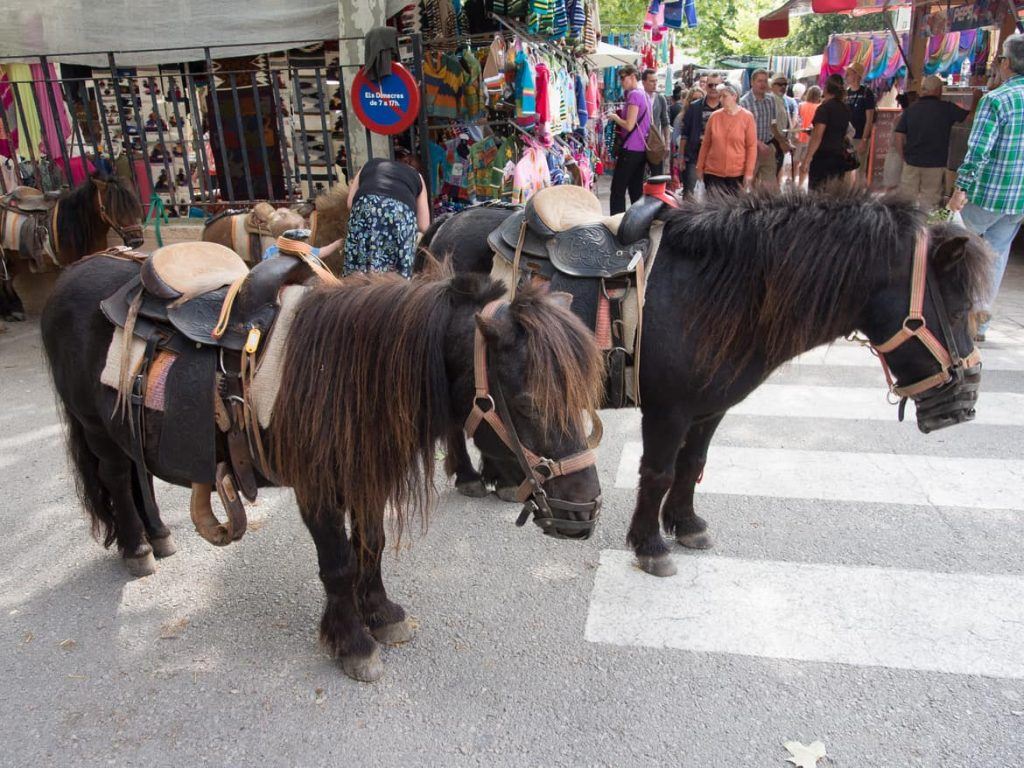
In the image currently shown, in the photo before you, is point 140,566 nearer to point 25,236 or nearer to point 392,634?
point 392,634

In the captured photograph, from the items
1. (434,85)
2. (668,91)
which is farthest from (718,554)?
(668,91)

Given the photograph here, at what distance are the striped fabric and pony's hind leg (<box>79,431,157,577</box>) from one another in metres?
5.91

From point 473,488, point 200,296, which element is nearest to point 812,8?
point 473,488

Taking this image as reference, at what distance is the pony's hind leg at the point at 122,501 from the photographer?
9.15ft

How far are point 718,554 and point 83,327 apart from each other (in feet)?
9.21

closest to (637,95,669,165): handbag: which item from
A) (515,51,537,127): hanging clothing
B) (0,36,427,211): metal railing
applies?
(515,51,537,127): hanging clothing

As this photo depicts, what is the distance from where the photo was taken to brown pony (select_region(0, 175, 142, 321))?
5.88m

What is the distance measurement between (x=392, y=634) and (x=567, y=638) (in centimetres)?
67

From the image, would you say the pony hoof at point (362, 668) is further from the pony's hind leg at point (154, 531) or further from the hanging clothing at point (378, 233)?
the hanging clothing at point (378, 233)

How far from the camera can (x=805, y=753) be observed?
6.74 feet

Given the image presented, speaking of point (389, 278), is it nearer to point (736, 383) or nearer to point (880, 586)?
point (736, 383)

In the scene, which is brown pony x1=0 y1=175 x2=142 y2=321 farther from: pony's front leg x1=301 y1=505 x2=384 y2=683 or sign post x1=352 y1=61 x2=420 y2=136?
pony's front leg x1=301 y1=505 x2=384 y2=683

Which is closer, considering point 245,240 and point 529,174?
point 245,240

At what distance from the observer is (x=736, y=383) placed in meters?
2.60
